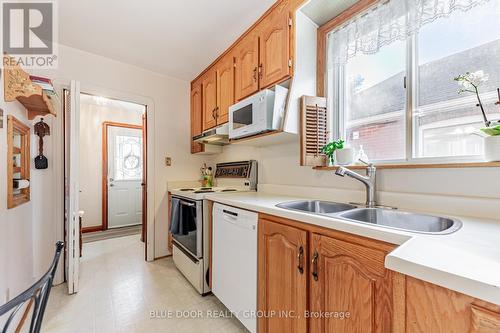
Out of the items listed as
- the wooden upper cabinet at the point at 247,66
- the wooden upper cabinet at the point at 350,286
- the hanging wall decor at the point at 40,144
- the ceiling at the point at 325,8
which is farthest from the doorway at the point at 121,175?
the wooden upper cabinet at the point at 350,286

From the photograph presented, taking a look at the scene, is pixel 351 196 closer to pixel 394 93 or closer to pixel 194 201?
pixel 394 93

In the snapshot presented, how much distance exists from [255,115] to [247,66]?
1.87ft

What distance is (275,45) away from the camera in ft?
5.48

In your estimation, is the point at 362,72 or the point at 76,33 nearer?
the point at 362,72

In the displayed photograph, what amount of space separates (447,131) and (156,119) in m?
2.90

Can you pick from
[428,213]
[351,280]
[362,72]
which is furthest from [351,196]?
[362,72]

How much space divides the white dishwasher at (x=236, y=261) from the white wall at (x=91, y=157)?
322cm

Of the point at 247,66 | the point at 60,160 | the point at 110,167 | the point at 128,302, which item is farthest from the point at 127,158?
the point at 247,66

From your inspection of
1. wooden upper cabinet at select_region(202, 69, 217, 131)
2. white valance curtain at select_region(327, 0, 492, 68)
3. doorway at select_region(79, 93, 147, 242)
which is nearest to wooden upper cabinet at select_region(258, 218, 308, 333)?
white valance curtain at select_region(327, 0, 492, 68)

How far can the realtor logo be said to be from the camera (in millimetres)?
1638

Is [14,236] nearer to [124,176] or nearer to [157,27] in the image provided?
[157,27]

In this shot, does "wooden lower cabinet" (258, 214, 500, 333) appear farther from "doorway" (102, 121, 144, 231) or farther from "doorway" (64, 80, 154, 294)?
"doorway" (102, 121, 144, 231)

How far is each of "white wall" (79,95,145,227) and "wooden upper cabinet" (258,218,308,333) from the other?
3.66 metres

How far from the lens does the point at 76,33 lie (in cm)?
205
